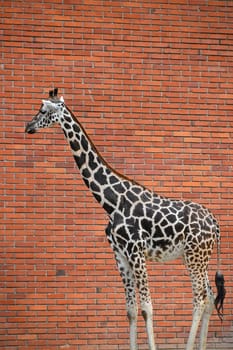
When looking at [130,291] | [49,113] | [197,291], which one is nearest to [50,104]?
[49,113]

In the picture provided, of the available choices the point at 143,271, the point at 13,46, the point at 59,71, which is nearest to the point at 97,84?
the point at 59,71

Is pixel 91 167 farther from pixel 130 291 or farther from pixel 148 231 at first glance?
pixel 130 291

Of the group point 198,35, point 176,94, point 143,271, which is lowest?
point 143,271

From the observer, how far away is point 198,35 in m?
9.65

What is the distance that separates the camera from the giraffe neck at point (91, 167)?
743 centimetres

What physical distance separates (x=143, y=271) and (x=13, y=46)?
11.4ft

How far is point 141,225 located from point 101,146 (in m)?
2.21

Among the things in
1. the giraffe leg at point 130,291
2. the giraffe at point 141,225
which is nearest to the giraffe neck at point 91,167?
the giraffe at point 141,225

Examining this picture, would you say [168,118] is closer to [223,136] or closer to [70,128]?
[223,136]

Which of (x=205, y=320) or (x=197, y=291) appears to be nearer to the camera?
(x=197, y=291)

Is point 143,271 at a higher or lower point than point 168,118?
lower

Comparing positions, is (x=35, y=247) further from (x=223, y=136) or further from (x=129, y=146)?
(x=223, y=136)

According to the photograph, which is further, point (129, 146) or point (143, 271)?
point (129, 146)

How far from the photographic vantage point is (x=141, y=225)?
7316 millimetres
